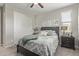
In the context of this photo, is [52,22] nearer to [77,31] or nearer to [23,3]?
[77,31]

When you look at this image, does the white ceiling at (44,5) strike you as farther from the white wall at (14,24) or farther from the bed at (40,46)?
the bed at (40,46)

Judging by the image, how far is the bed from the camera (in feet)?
6.73

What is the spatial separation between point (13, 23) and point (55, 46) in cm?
98

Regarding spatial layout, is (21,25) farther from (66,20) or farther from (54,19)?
(66,20)

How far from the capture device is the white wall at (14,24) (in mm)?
2130

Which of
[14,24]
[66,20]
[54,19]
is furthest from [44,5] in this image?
[14,24]

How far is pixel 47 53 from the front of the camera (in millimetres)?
2057

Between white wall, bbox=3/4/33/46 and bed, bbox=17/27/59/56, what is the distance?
0.18 metres

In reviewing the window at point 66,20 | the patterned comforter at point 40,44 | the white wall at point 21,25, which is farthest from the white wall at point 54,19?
the patterned comforter at point 40,44

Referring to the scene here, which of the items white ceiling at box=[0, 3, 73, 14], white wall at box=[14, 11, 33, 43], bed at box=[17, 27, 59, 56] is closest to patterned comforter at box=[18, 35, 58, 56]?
bed at box=[17, 27, 59, 56]

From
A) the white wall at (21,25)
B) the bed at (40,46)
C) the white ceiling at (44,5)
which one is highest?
the white ceiling at (44,5)

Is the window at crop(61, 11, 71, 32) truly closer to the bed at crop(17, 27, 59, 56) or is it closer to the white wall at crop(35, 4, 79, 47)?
the white wall at crop(35, 4, 79, 47)

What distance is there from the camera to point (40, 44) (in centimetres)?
207

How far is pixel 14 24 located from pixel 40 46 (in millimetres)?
699
